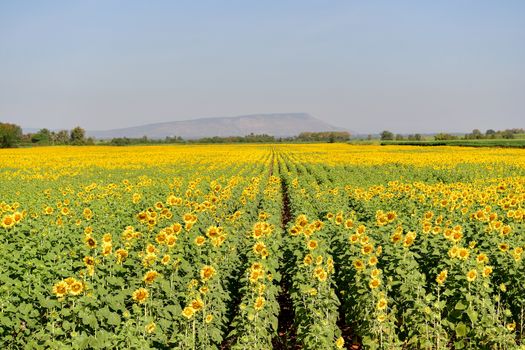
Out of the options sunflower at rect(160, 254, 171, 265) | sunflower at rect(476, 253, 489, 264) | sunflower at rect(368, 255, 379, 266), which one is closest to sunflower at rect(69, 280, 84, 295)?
sunflower at rect(160, 254, 171, 265)

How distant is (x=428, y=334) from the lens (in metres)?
6.45

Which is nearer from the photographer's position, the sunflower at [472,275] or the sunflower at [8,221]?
the sunflower at [472,275]

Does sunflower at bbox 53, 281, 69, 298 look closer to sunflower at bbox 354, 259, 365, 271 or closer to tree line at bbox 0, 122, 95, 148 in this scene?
sunflower at bbox 354, 259, 365, 271

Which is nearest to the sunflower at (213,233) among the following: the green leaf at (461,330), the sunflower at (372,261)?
the sunflower at (372,261)

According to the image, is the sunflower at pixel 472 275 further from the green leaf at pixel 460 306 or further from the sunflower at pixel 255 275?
the sunflower at pixel 255 275

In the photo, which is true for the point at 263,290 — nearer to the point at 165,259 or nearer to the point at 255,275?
the point at 255,275

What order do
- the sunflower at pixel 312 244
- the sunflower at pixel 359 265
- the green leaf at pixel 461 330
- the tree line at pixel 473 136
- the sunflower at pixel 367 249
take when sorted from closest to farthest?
the green leaf at pixel 461 330, the sunflower at pixel 359 265, the sunflower at pixel 367 249, the sunflower at pixel 312 244, the tree line at pixel 473 136

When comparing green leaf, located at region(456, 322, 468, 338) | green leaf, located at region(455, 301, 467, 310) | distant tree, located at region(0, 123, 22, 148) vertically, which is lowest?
green leaf, located at region(456, 322, 468, 338)

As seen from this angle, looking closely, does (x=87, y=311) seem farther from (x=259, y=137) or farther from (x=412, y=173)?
(x=259, y=137)

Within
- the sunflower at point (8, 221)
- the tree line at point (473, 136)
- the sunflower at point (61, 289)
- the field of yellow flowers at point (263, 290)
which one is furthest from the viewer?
the tree line at point (473, 136)

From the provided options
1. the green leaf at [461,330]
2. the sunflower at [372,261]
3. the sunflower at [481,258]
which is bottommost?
the green leaf at [461,330]

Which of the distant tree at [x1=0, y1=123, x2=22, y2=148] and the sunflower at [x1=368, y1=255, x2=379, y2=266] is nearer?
the sunflower at [x1=368, y1=255, x2=379, y2=266]

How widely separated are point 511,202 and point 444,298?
5133mm

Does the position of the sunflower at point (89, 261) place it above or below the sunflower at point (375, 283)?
above
